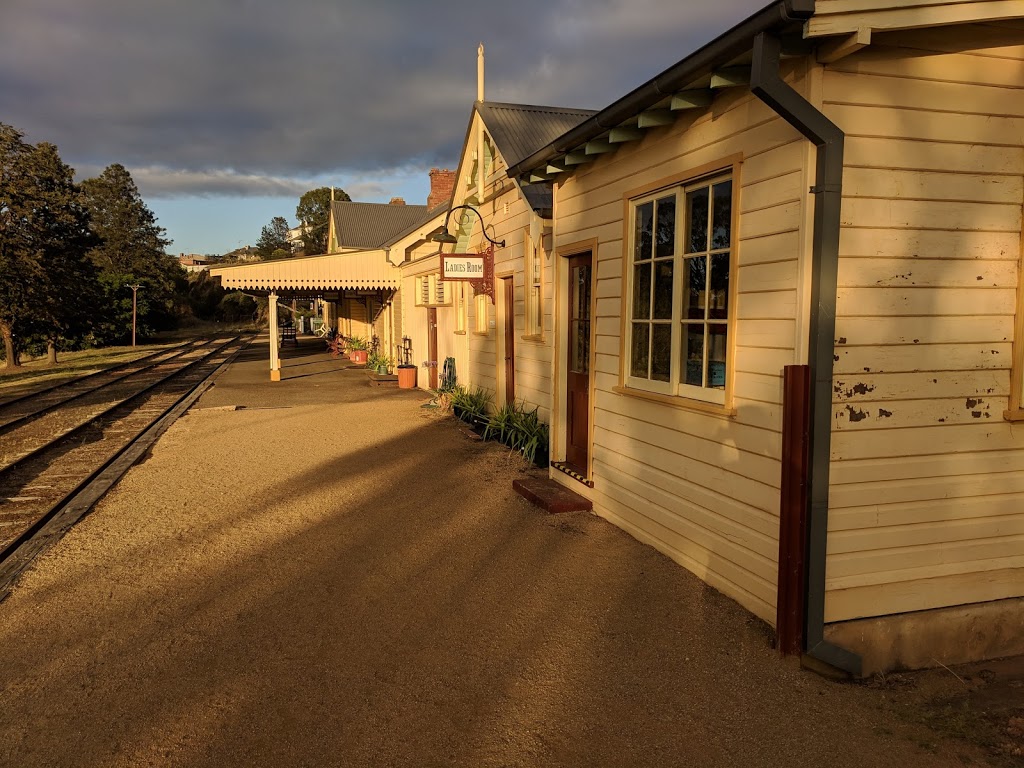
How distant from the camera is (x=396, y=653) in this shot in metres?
3.82

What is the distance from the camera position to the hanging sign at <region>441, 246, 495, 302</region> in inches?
399

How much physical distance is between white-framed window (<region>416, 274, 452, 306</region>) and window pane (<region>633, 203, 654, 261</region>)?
28.4 ft

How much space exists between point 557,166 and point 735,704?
16.0ft

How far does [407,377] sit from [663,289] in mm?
12684

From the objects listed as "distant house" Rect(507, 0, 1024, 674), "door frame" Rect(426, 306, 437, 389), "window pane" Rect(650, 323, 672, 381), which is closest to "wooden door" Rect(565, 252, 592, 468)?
"window pane" Rect(650, 323, 672, 381)

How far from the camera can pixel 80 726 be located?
314 cm

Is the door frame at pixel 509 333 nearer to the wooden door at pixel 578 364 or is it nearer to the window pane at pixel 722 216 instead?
the wooden door at pixel 578 364

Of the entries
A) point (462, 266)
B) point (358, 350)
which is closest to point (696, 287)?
point (462, 266)

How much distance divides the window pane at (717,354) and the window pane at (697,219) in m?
0.55

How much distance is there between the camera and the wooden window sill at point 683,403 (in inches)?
168

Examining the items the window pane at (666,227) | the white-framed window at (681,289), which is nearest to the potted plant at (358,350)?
the white-framed window at (681,289)

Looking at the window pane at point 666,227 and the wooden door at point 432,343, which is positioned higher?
the window pane at point 666,227

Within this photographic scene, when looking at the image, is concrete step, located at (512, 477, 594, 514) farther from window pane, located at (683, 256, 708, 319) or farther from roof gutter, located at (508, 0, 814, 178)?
roof gutter, located at (508, 0, 814, 178)

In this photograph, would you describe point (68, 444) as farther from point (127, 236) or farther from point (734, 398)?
point (127, 236)
